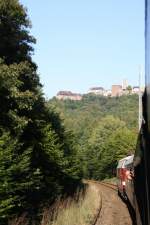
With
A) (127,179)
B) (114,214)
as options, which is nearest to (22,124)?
(127,179)

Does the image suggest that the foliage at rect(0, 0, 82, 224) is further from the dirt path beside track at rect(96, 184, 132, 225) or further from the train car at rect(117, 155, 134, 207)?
the train car at rect(117, 155, 134, 207)

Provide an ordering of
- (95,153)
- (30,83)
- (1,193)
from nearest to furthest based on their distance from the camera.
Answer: (1,193)
(30,83)
(95,153)

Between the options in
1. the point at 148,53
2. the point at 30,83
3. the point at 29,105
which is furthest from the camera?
the point at 30,83

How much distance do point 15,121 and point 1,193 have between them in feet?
25.8

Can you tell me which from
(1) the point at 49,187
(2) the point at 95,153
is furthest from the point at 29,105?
(2) the point at 95,153

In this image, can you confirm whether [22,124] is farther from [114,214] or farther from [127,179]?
[114,214]

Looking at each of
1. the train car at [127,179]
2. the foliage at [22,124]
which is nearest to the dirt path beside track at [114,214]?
the train car at [127,179]

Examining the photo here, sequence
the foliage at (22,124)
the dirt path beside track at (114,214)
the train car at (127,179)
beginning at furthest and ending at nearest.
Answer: the dirt path beside track at (114,214) < the foliage at (22,124) < the train car at (127,179)

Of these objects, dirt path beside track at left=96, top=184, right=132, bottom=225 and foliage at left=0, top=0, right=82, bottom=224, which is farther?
dirt path beside track at left=96, top=184, right=132, bottom=225

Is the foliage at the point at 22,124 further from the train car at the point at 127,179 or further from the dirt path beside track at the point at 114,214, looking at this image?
the train car at the point at 127,179

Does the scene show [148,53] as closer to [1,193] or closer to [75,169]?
[1,193]

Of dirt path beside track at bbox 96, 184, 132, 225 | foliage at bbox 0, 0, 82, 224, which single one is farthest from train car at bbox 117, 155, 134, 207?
foliage at bbox 0, 0, 82, 224

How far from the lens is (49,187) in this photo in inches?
1164

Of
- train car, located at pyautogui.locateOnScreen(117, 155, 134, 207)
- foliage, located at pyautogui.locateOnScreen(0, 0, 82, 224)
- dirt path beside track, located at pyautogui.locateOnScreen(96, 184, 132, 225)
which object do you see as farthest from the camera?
dirt path beside track, located at pyautogui.locateOnScreen(96, 184, 132, 225)
